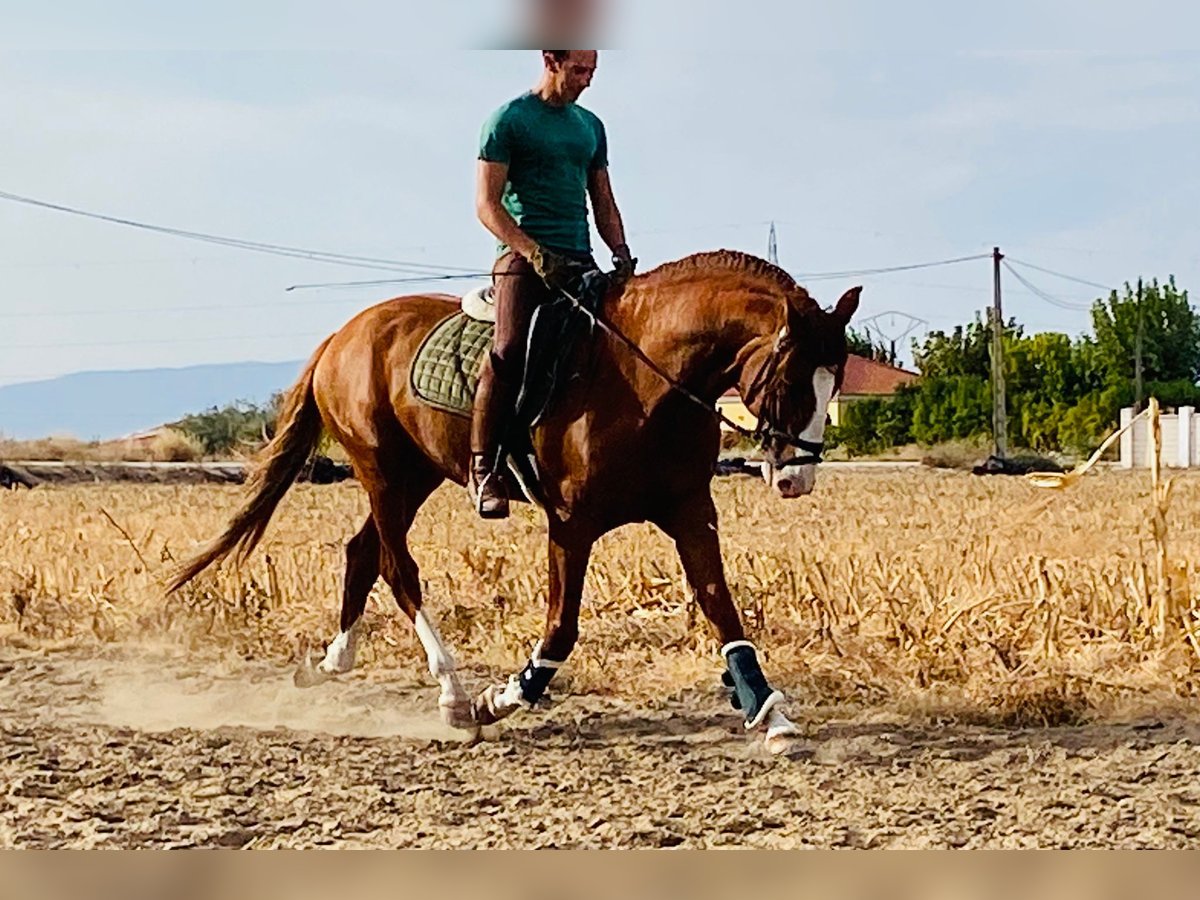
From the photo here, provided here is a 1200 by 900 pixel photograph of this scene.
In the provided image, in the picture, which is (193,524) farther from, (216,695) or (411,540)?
(216,695)

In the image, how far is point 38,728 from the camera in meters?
6.66

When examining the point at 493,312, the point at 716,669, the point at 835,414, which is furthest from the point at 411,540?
the point at 493,312

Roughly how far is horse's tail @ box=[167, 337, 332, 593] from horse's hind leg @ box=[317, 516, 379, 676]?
46 centimetres

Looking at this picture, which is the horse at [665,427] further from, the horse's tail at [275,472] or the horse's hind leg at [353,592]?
the horse's tail at [275,472]

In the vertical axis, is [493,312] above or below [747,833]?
above

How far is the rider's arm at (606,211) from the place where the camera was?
6.20 m

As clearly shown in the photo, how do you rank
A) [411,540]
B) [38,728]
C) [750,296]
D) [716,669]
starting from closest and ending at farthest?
[750,296] → [38,728] → [716,669] → [411,540]

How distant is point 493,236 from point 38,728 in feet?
9.69

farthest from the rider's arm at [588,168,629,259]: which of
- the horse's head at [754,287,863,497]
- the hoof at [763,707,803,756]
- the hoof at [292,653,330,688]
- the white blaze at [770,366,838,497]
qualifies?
the hoof at [292,653,330,688]

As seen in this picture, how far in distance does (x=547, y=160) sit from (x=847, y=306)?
4.60 ft

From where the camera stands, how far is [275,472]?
7473 millimetres

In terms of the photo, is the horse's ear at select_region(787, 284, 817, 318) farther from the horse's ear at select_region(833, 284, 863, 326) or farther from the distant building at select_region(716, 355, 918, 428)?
the distant building at select_region(716, 355, 918, 428)

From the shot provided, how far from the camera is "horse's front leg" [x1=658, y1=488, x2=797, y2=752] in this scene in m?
5.87

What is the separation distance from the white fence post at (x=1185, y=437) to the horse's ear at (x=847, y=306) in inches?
262
